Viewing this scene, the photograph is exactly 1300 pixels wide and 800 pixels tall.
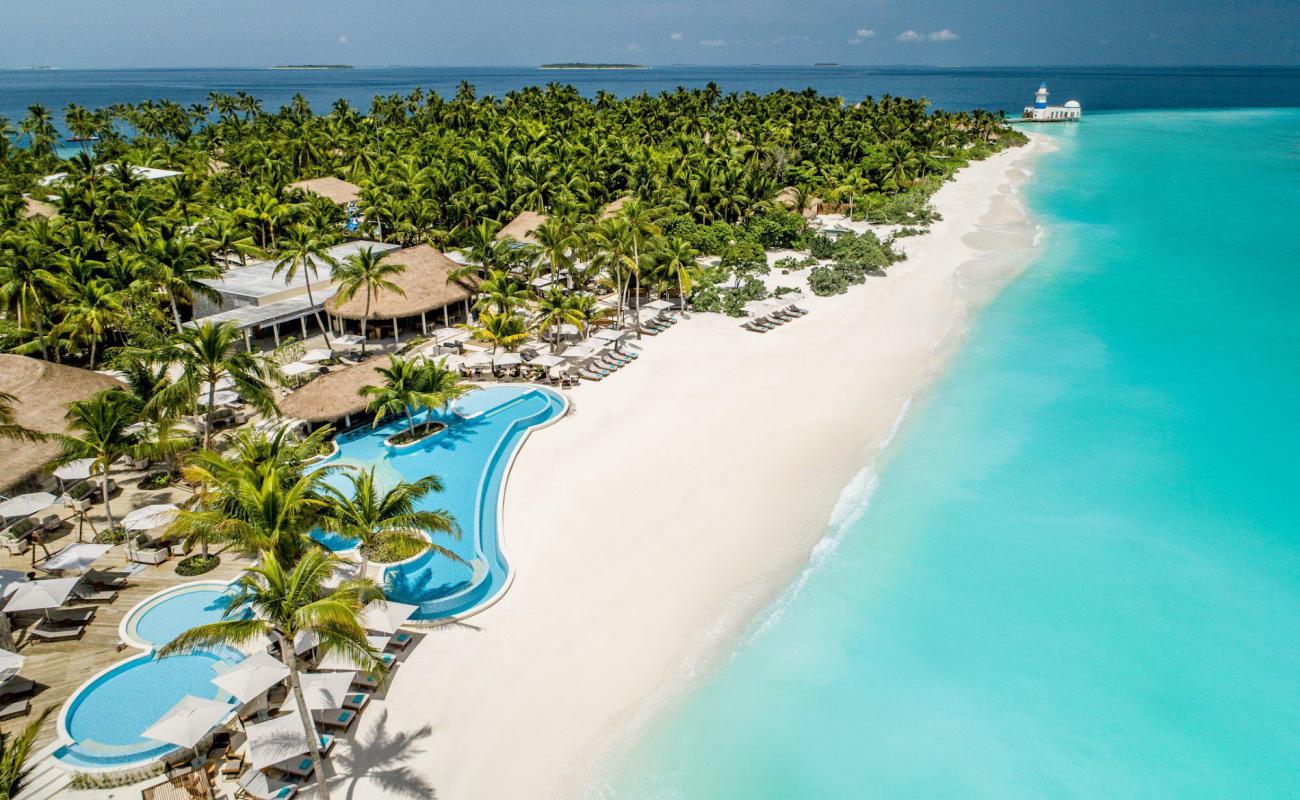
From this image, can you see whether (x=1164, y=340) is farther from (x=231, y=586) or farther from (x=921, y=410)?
(x=231, y=586)

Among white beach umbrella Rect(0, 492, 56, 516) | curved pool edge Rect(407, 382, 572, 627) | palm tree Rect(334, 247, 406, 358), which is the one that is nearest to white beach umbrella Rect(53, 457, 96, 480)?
white beach umbrella Rect(0, 492, 56, 516)

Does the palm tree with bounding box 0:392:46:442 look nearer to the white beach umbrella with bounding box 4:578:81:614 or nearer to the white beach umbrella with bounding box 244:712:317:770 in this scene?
the white beach umbrella with bounding box 4:578:81:614

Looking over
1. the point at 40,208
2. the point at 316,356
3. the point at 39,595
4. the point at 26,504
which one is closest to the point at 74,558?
the point at 39,595

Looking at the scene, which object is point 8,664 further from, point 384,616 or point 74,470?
point 74,470

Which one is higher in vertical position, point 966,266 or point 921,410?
point 966,266

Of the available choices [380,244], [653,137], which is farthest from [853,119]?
[380,244]

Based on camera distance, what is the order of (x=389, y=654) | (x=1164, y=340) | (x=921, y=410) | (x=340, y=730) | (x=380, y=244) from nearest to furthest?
(x=340, y=730) → (x=389, y=654) → (x=921, y=410) → (x=1164, y=340) → (x=380, y=244)
